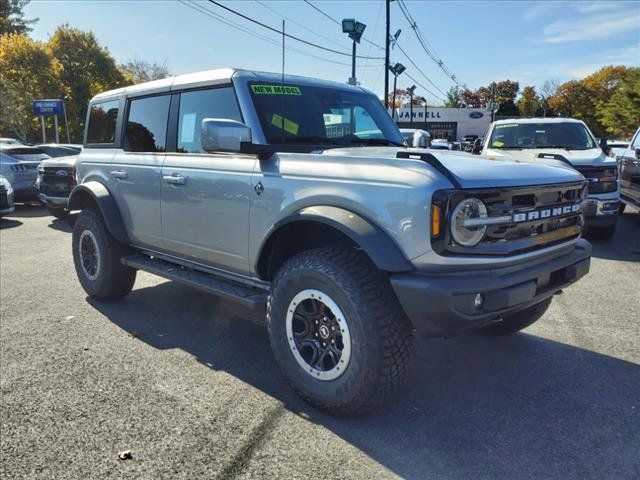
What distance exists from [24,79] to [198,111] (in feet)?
101

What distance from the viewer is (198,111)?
4.02m

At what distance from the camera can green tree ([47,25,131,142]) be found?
32.5m

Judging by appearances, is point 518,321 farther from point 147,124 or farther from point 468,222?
point 147,124

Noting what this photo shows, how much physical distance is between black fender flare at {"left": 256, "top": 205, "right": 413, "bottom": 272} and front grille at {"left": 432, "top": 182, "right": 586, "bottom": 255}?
22 cm

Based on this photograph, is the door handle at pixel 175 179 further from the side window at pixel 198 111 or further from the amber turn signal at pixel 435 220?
the amber turn signal at pixel 435 220

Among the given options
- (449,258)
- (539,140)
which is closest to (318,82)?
(449,258)

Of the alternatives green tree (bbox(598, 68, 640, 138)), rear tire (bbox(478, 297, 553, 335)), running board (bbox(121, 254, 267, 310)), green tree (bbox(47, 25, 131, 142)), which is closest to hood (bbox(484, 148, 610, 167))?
rear tire (bbox(478, 297, 553, 335))

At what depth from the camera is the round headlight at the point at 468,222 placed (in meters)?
2.58

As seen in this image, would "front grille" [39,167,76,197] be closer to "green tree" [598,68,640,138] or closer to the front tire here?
the front tire

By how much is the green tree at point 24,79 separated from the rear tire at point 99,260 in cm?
2743

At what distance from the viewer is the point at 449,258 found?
8.46ft

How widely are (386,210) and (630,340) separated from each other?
279 centimetres

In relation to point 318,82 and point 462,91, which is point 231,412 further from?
point 462,91

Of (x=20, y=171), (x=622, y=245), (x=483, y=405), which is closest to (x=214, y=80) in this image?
(x=483, y=405)
